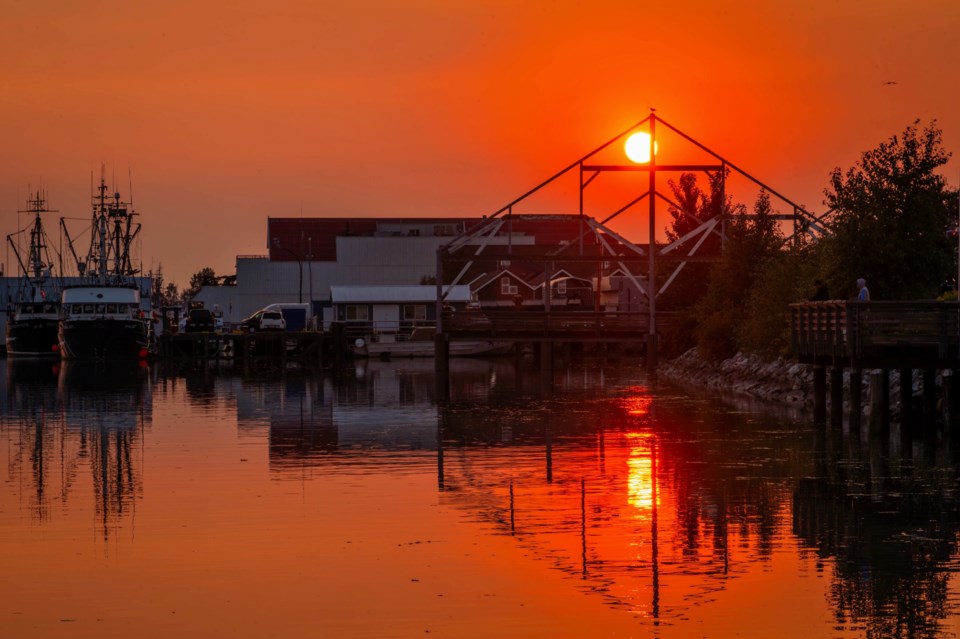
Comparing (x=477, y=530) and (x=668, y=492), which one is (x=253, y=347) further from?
(x=477, y=530)

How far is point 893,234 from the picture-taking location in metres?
53.8

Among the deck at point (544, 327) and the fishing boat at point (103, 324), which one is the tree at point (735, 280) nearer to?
the deck at point (544, 327)

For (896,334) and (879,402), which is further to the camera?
(879,402)

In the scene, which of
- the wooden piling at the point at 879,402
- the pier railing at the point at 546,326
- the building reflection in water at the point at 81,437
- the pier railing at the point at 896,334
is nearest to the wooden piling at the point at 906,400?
the wooden piling at the point at 879,402

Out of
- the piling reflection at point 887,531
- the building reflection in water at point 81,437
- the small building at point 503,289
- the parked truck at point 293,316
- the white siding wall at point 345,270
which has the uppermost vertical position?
the white siding wall at point 345,270

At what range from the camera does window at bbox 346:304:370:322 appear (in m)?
126

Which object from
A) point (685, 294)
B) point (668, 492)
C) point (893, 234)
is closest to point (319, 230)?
point (685, 294)

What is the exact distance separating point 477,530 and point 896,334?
1733 cm

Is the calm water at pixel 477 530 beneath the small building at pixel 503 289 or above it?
beneath

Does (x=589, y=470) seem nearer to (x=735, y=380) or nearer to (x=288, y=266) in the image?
(x=735, y=380)

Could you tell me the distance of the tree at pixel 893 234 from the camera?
176 feet

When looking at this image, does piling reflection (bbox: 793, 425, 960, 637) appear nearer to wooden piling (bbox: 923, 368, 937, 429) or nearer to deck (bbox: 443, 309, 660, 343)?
wooden piling (bbox: 923, 368, 937, 429)

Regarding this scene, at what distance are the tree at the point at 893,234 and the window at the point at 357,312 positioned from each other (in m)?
73.0

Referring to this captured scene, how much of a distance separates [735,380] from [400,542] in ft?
142
